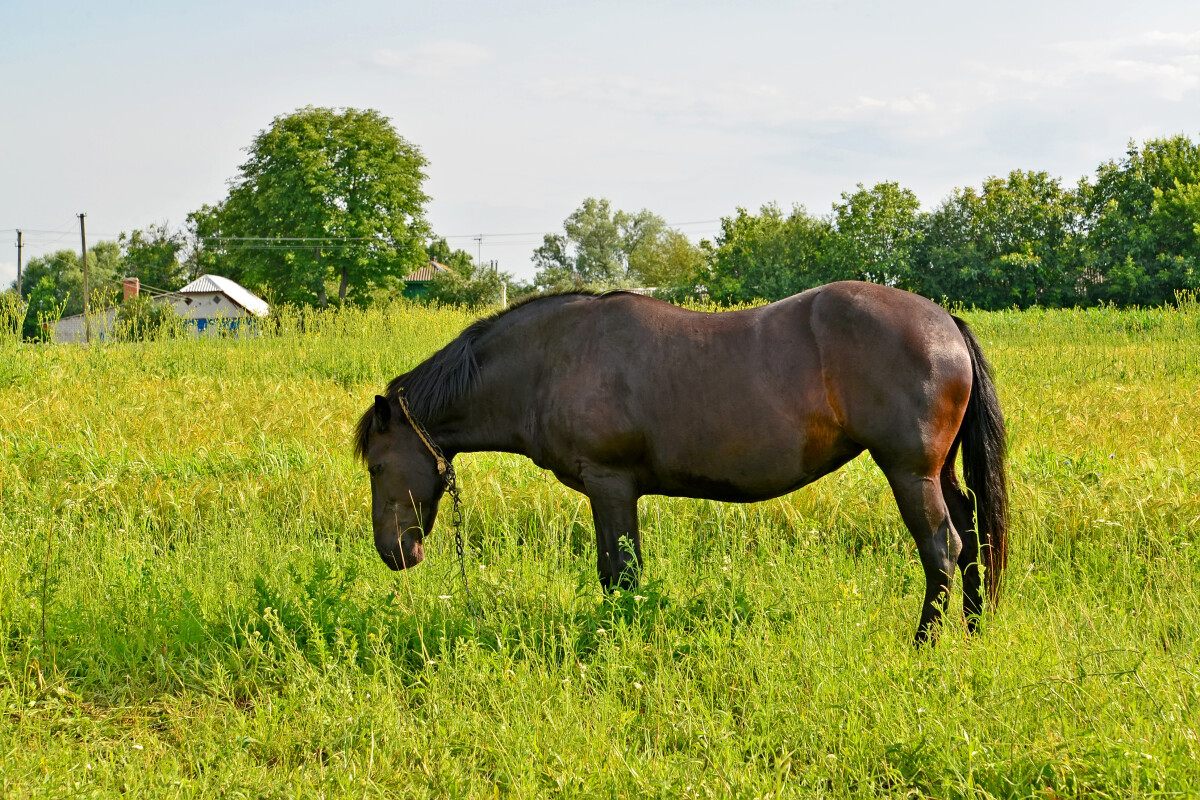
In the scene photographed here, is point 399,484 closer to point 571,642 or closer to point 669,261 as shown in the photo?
point 571,642

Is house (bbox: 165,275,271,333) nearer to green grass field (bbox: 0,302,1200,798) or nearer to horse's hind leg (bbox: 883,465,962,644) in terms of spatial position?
green grass field (bbox: 0,302,1200,798)

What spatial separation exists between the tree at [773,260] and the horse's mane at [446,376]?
39.6 metres

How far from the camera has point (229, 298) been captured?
2338 inches

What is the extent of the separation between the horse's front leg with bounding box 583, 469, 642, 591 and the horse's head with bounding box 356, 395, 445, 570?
93cm

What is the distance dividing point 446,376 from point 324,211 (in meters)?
45.4

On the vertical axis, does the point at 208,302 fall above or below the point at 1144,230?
below

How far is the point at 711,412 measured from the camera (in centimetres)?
409

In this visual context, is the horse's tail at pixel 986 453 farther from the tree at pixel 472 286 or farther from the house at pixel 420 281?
the house at pixel 420 281

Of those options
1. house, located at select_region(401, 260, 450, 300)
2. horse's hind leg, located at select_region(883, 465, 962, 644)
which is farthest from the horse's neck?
house, located at select_region(401, 260, 450, 300)

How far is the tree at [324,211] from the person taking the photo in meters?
46.4

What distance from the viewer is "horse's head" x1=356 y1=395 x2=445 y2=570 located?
457 centimetres

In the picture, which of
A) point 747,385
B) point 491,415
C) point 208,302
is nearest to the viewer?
point 747,385

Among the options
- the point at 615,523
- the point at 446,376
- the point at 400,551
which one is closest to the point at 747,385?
the point at 615,523

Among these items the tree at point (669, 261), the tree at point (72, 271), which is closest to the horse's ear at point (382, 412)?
the tree at point (669, 261)
